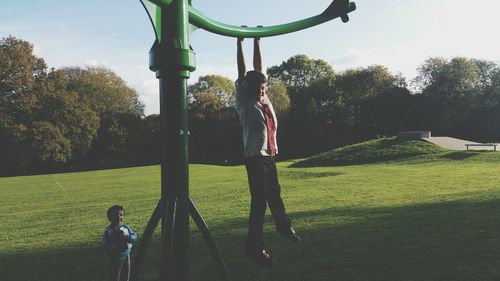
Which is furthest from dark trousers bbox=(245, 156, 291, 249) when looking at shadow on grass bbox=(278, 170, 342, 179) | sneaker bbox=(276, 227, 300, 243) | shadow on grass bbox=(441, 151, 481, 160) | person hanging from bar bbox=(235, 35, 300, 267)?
shadow on grass bbox=(441, 151, 481, 160)

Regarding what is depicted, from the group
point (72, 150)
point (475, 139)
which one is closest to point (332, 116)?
point (475, 139)

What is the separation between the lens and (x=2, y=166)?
47938 mm

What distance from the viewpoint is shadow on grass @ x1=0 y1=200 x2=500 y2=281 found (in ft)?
A: 18.5

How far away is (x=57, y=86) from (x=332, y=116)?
37.8m

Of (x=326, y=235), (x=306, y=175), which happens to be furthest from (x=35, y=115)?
(x=326, y=235)

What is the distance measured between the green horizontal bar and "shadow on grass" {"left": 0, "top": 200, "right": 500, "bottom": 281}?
11.7 ft

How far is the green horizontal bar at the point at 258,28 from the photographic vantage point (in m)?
2.30

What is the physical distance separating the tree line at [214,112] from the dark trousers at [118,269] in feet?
141

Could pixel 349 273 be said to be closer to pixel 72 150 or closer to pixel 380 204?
pixel 380 204

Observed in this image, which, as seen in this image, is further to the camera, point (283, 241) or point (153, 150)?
point (153, 150)

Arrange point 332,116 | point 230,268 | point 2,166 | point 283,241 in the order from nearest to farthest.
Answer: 1. point 230,268
2. point 283,241
3. point 2,166
4. point 332,116

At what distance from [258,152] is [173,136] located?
78 cm

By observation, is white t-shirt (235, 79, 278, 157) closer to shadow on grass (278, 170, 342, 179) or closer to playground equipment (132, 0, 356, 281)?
playground equipment (132, 0, 356, 281)

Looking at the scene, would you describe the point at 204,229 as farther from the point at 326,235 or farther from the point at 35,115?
the point at 35,115
